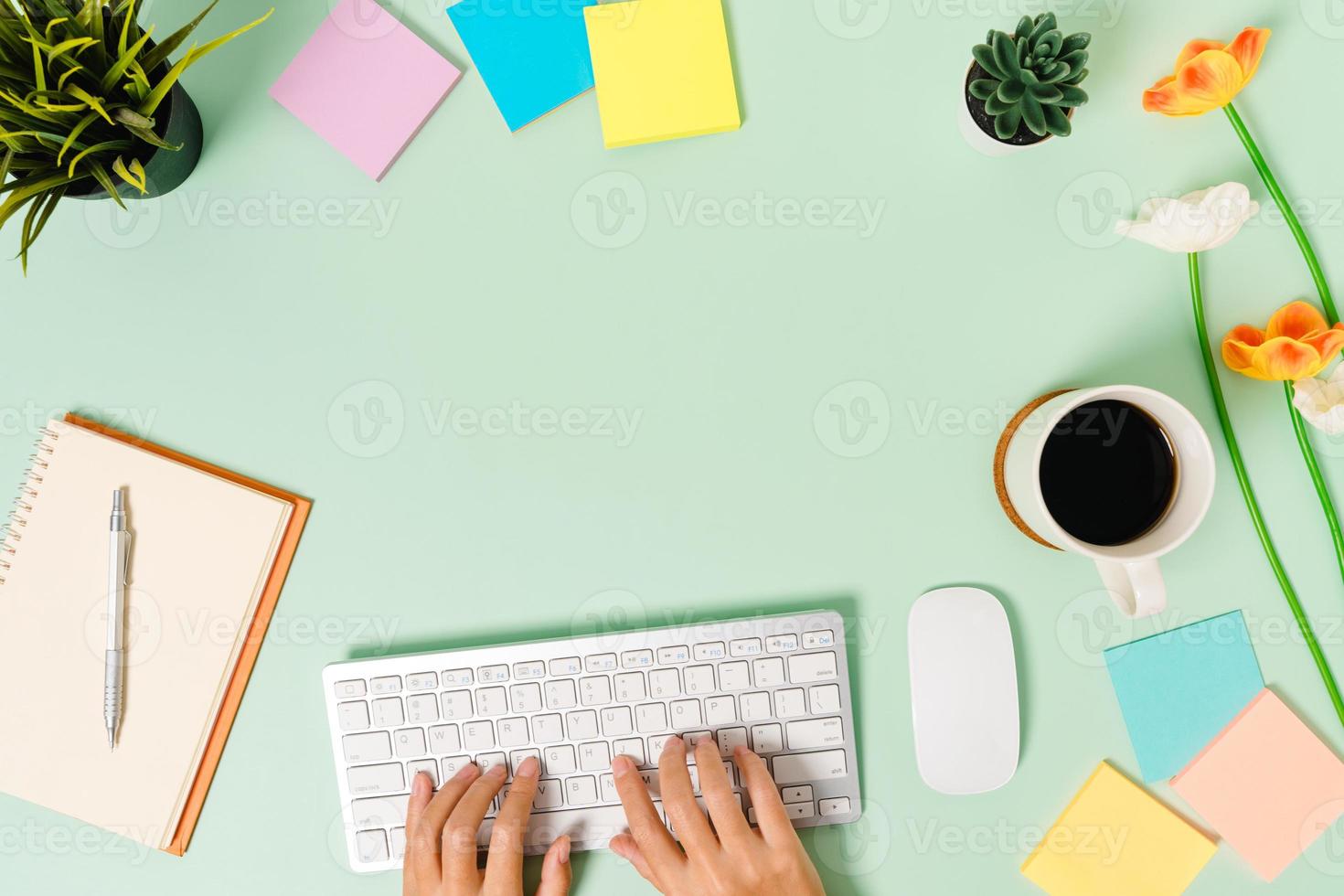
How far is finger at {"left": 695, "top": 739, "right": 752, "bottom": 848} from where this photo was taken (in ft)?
2.15

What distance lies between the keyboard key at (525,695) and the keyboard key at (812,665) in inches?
8.4

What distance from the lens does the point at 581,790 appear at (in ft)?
2.22

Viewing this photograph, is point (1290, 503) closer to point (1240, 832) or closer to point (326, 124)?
point (1240, 832)

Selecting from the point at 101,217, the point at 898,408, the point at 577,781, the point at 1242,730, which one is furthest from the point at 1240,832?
the point at 101,217

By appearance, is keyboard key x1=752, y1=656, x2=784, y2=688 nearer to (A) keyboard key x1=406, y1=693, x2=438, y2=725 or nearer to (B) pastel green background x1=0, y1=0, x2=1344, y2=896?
(B) pastel green background x1=0, y1=0, x2=1344, y2=896

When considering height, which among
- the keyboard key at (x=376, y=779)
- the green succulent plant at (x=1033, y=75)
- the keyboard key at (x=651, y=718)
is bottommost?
the keyboard key at (x=376, y=779)

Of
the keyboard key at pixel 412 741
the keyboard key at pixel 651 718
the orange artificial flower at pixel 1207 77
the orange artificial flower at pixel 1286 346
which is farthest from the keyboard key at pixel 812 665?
the orange artificial flower at pixel 1207 77

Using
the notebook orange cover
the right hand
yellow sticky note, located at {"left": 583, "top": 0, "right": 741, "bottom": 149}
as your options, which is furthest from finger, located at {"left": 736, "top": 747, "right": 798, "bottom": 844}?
yellow sticky note, located at {"left": 583, "top": 0, "right": 741, "bottom": 149}

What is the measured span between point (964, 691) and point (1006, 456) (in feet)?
0.67

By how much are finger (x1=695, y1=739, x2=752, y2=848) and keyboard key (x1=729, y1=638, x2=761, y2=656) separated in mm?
77

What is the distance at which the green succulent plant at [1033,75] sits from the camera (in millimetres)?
595

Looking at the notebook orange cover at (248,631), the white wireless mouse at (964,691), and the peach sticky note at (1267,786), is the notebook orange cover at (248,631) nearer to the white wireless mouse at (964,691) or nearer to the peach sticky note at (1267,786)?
the white wireless mouse at (964,691)

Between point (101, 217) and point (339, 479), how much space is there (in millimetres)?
302

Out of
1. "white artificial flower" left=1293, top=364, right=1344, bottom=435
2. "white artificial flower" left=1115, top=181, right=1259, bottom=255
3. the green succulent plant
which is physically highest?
the green succulent plant
